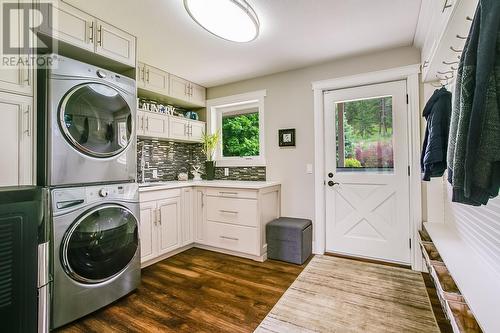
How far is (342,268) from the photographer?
2.61 m

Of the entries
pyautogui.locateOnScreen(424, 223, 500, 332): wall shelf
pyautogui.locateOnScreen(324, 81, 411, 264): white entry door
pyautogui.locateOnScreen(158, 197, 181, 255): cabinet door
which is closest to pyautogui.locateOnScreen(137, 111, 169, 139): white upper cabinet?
pyautogui.locateOnScreen(158, 197, 181, 255): cabinet door

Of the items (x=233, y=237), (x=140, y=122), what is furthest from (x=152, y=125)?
(x=233, y=237)

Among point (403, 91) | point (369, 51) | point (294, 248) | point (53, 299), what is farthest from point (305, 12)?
point (53, 299)

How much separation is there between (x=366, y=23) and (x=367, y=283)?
2.38 meters

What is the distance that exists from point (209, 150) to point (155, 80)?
4.14ft

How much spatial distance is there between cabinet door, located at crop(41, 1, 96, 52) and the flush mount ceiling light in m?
0.90

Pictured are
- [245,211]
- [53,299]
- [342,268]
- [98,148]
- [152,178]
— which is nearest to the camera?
[53,299]

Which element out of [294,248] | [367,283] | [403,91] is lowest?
[367,283]

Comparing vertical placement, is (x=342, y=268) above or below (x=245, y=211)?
below

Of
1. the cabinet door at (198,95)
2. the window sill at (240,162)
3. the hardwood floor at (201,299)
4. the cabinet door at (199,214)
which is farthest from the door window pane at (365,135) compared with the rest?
the cabinet door at (198,95)

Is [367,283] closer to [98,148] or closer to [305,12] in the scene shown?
[305,12]

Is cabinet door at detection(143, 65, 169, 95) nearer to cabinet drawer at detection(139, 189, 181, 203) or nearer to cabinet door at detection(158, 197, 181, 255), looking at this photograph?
cabinet drawer at detection(139, 189, 181, 203)

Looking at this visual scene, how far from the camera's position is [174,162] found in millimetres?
3740

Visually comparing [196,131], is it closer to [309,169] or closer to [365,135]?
[309,169]
